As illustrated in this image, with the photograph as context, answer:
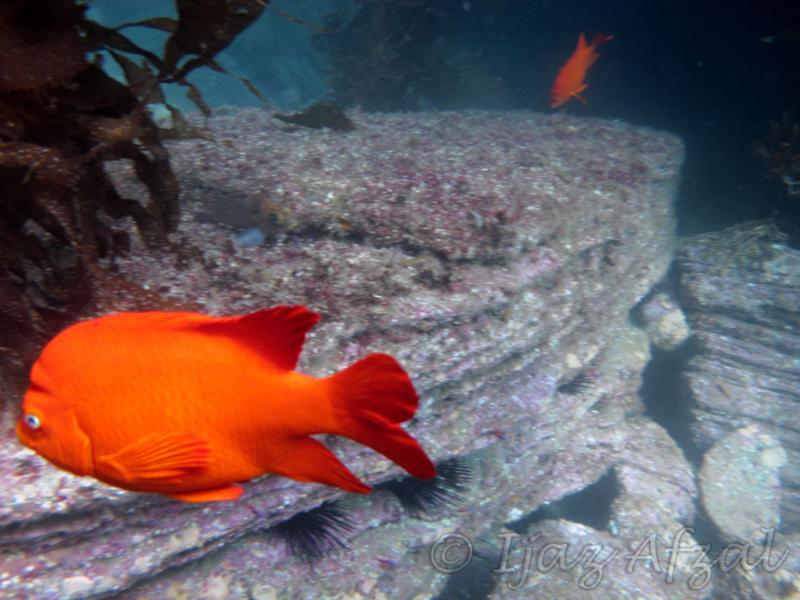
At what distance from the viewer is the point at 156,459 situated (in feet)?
3.65

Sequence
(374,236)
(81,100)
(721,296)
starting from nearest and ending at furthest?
(81,100) < (374,236) < (721,296)

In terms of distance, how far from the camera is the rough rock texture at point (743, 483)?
262 inches

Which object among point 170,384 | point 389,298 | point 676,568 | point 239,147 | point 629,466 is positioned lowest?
point 676,568

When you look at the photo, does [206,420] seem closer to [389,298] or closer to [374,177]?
[389,298]

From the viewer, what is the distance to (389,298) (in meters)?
3.51

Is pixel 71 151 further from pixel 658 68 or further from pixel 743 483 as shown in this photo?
pixel 658 68

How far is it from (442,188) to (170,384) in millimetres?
3748

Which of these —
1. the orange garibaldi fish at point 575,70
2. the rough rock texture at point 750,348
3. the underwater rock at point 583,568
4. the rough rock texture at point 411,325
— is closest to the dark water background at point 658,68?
the rough rock texture at point 750,348

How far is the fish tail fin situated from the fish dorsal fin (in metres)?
0.18

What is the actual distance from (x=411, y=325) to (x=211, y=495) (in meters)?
2.40

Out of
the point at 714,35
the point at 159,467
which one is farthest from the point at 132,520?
the point at 714,35

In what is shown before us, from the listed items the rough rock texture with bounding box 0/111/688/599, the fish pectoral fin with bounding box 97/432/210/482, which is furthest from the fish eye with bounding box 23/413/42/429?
the rough rock texture with bounding box 0/111/688/599

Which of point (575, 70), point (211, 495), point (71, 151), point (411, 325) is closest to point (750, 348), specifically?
point (575, 70)

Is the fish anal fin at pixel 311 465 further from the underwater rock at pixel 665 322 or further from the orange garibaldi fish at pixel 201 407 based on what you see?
the underwater rock at pixel 665 322
